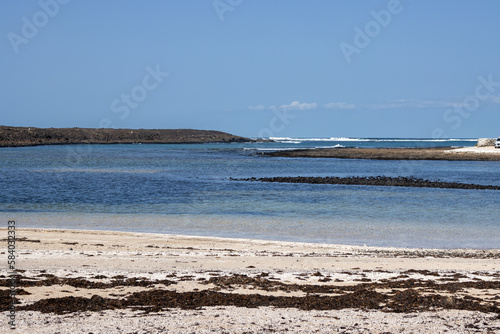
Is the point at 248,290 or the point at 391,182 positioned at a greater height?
the point at 391,182

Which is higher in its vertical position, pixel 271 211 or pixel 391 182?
pixel 391 182

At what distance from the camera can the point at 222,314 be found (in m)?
8.73

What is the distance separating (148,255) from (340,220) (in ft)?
35.4

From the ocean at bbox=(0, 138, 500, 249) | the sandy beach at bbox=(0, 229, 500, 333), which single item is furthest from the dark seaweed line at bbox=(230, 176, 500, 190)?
the sandy beach at bbox=(0, 229, 500, 333)

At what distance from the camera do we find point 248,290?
10219 millimetres

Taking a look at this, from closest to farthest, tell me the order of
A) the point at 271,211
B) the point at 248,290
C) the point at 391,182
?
the point at 248,290 → the point at 271,211 → the point at 391,182

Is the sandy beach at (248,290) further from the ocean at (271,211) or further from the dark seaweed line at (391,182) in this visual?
the dark seaweed line at (391,182)

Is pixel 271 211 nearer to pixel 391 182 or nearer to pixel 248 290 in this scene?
pixel 248 290

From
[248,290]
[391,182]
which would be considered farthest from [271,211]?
[391,182]

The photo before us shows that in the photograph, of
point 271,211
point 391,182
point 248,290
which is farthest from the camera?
point 391,182

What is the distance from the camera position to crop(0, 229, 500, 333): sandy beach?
8.29 meters

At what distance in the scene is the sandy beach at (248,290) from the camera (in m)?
8.29

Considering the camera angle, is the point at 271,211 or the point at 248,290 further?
the point at 271,211

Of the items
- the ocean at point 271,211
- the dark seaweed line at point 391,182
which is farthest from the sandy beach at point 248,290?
the dark seaweed line at point 391,182
